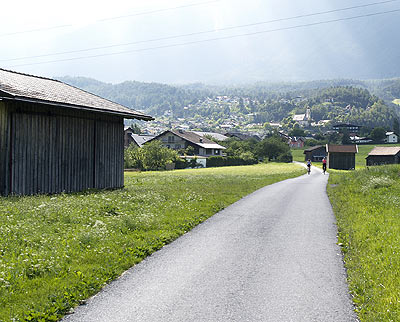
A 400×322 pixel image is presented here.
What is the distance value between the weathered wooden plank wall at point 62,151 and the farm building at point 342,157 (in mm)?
67843

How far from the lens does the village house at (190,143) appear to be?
102 metres

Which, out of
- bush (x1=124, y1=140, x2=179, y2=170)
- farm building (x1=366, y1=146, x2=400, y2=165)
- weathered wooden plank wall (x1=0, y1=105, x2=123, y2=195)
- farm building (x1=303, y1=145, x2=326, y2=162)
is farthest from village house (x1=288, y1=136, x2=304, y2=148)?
weathered wooden plank wall (x1=0, y1=105, x2=123, y2=195)

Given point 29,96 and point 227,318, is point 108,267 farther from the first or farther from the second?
point 29,96

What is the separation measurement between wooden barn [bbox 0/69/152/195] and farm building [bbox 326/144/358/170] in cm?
6767

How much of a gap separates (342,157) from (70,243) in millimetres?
80784

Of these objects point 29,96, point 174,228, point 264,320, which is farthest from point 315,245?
point 29,96

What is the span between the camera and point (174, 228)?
12688 millimetres

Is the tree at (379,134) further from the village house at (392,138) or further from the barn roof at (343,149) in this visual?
the barn roof at (343,149)

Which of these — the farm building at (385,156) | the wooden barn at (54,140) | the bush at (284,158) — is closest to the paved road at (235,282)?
the wooden barn at (54,140)

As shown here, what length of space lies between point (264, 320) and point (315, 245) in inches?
215

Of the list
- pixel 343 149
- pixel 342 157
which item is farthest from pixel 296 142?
pixel 342 157

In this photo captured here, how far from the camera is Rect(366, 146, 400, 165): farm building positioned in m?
84.9

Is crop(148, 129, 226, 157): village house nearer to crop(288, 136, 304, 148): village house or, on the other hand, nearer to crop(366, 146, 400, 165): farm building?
crop(366, 146, 400, 165): farm building

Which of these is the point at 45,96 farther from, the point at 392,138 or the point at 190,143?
the point at 392,138
